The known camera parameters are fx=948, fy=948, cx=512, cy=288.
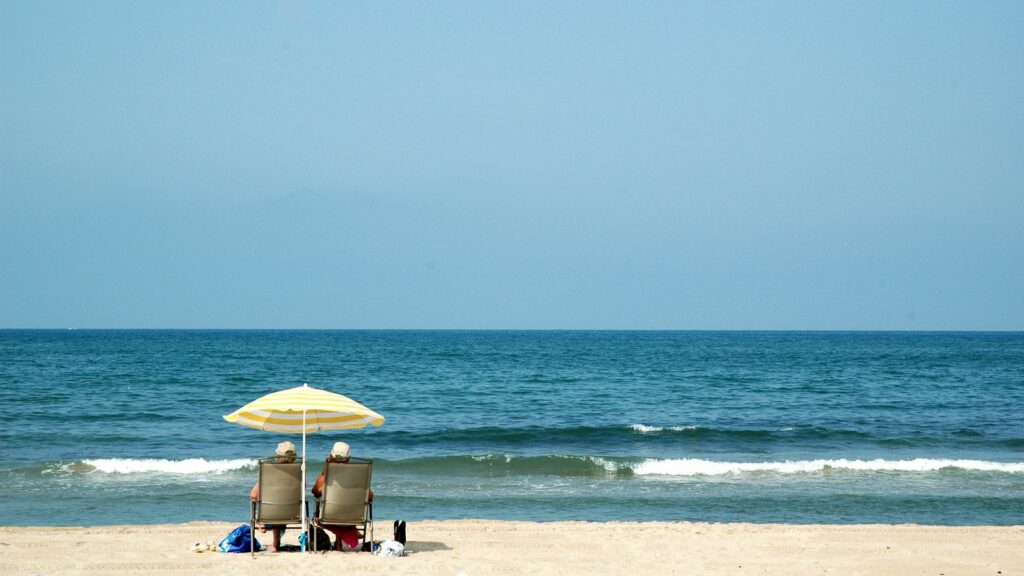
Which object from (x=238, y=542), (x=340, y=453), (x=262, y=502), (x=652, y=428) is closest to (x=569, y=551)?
(x=340, y=453)

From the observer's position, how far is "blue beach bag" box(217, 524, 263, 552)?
9515 mm

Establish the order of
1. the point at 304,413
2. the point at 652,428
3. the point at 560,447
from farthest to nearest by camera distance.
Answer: the point at 652,428, the point at 560,447, the point at 304,413

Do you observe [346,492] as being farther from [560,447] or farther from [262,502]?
[560,447]

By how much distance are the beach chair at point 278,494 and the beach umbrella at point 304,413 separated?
0.13 m

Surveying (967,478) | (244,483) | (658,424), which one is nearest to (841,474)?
(967,478)

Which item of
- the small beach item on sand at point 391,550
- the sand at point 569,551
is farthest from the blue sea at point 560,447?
the small beach item on sand at point 391,550

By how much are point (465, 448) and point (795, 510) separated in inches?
321

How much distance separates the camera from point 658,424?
79.4 feet

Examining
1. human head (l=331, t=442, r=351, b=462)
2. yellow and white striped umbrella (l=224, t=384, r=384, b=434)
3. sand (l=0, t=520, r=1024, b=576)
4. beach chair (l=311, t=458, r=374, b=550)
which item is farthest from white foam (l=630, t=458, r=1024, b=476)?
human head (l=331, t=442, r=351, b=462)

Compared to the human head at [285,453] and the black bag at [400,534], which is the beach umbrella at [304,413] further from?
the black bag at [400,534]

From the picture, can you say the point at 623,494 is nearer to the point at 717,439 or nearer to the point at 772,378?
the point at 717,439

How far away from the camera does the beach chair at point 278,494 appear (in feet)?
30.6

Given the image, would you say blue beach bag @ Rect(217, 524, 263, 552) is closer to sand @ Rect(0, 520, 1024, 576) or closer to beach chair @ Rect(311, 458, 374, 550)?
sand @ Rect(0, 520, 1024, 576)

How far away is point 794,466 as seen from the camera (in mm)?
Result: 17625
